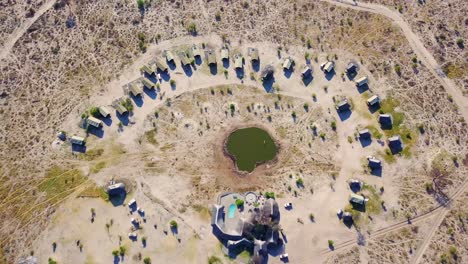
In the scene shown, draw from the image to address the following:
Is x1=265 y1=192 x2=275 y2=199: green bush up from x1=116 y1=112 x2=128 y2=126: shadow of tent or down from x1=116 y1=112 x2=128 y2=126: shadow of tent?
down

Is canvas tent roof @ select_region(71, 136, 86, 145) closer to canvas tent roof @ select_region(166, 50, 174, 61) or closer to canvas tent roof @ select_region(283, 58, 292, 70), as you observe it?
canvas tent roof @ select_region(166, 50, 174, 61)

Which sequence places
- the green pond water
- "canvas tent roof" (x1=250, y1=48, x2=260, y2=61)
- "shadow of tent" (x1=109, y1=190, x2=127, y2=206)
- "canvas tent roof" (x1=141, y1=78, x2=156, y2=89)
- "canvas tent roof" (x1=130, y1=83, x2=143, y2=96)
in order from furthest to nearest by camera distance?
"canvas tent roof" (x1=250, y1=48, x2=260, y2=61), "canvas tent roof" (x1=141, y1=78, x2=156, y2=89), "canvas tent roof" (x1=130, y1=83, x2=143, y2=96), the green pond water, "shadow of tent" (x1=109, y1=190, x2=127, y2=206)

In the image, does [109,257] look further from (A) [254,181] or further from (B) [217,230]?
(A) [254,181]

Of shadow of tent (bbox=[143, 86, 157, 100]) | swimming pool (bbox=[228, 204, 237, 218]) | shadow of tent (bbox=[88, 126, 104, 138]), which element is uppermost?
shadow of tent (bbox=[143, 86, 157, 100])

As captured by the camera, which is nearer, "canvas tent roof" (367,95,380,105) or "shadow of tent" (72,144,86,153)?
"shadow of tent" (72,144,86,153)

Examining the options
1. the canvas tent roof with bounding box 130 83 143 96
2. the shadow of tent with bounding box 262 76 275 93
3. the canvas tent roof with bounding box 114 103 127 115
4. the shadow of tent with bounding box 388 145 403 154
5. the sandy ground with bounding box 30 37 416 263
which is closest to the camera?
the sandy ground with bounding box 30 37 416 263

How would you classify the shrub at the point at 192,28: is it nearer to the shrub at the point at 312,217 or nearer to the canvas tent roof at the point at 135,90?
the canvas tent roof at the point at 135,90

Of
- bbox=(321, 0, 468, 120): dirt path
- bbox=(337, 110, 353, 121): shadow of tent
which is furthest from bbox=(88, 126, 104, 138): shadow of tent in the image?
bbox=(321, 0, 468, 120): dirt path
